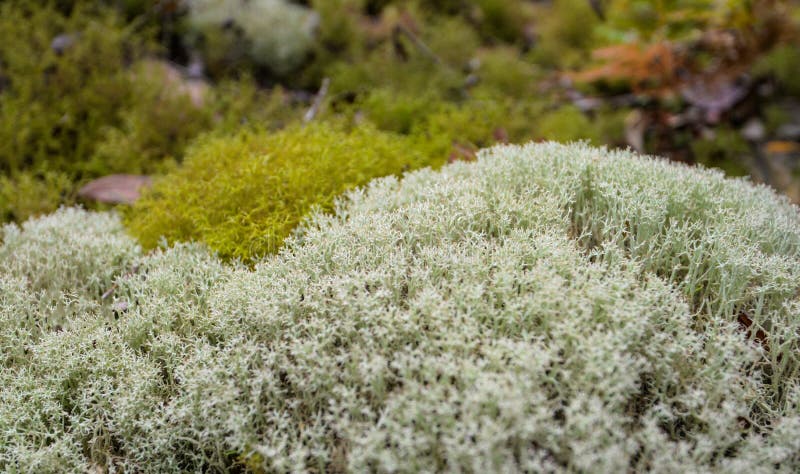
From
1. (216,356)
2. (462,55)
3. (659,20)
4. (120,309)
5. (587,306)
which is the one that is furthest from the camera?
(462,55)

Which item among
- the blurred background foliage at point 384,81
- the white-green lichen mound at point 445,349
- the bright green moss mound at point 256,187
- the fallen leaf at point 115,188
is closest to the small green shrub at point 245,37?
the blurred background foliage at point 384,81

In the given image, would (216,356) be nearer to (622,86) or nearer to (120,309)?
(120,309)

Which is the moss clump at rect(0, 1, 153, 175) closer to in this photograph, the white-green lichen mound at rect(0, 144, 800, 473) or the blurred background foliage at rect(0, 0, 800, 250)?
the blurred background foliage at rect(0, 0, 800, 250)

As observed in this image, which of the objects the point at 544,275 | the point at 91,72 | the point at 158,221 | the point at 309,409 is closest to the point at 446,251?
the point at 544,275

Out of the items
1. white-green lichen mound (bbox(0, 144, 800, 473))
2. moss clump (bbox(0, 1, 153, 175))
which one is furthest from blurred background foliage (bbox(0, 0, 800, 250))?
white-green lichen mound (bbox(0, 144, 800, 473))

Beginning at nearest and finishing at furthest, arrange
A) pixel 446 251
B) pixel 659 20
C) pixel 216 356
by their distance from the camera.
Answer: pixel 216 356 → pixel 446 251 → pixel 659 20

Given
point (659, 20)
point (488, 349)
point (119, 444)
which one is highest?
point (659, 20)

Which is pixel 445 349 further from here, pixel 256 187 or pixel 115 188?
pixel 115 188
